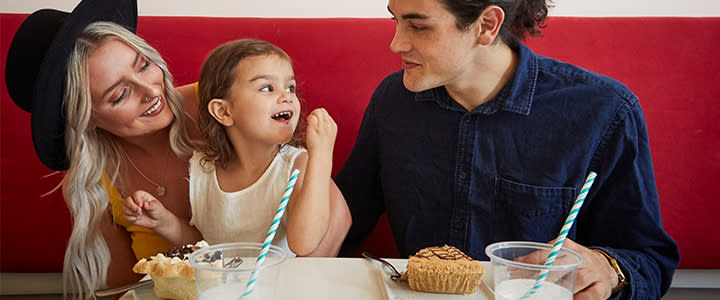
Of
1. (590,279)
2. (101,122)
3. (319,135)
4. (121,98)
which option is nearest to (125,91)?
(121,98)

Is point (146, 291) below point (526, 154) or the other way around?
below

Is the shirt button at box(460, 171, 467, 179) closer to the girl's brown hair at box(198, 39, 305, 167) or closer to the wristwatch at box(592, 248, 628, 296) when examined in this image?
the wristwatch at box(592, 248, 628, 296)

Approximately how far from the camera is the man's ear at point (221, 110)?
1.45 meters

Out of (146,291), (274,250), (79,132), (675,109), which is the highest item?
(675,109)

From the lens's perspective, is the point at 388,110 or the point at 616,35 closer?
the point at 388,110

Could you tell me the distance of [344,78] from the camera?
5.84ft

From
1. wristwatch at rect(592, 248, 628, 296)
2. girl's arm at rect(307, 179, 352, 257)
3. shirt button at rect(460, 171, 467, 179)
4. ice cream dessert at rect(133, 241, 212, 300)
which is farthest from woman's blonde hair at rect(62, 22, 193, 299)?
wristwatch at rect(592, 248, 628, 296)

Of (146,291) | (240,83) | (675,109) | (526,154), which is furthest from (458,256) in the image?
(675,109)

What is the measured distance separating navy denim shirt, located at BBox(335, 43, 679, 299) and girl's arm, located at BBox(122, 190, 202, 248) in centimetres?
58

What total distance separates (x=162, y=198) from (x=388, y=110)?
694 millimetres

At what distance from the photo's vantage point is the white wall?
199 cm

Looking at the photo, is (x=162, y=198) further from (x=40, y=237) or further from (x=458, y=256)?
(x=458, y=256)

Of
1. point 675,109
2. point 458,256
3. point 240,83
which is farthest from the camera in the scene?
point 675,109

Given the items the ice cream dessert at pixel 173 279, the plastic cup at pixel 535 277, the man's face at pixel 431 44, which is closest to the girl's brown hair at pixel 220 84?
the man's face at pixel 431 44
